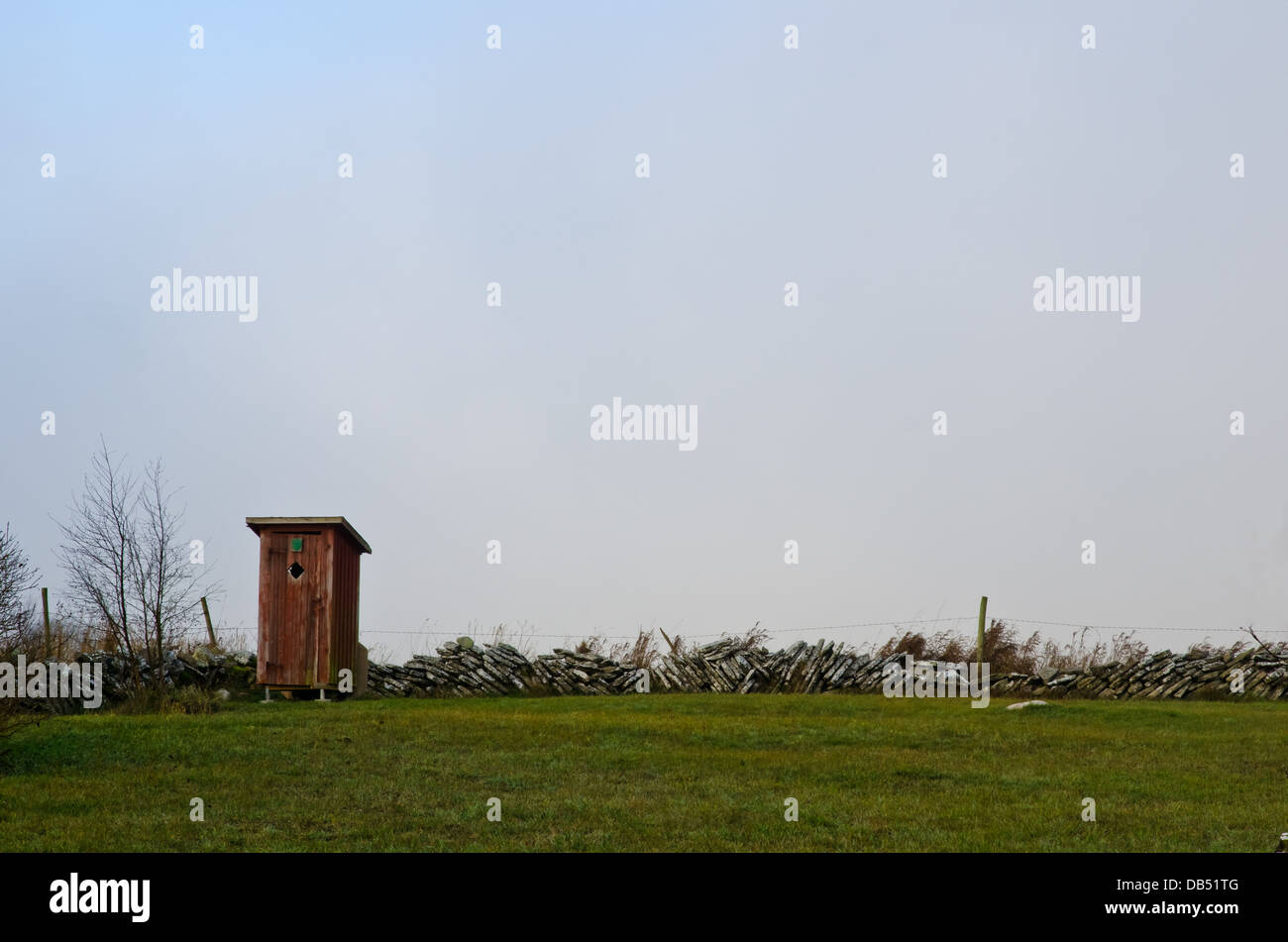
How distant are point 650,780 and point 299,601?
11.9 m

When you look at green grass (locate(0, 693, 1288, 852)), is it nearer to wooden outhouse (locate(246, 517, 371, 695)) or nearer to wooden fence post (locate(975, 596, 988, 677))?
wooden outhouse (locate(246, 517, 371, 695))

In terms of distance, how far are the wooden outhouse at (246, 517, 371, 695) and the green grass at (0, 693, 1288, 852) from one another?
222 cm

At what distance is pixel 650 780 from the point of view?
1359 cm

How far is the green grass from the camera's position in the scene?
10.4 metres

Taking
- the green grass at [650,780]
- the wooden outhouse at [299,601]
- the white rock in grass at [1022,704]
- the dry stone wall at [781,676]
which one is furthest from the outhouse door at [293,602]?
the white rock in grass at [1022,704]

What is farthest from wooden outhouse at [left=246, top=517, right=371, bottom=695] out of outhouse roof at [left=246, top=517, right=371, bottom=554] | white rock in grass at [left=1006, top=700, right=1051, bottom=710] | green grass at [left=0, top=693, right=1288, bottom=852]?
white rock in grass at [left=1006, top=700, right=1051, bottom=710]

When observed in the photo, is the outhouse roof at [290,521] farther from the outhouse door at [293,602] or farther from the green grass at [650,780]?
the green grass at [650,780]

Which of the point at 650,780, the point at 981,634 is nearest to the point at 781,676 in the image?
the point at 981,634
